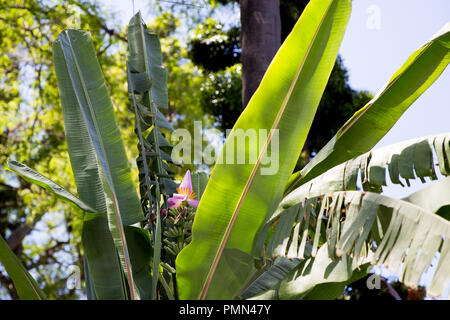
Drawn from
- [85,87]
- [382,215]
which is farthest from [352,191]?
[85,87]

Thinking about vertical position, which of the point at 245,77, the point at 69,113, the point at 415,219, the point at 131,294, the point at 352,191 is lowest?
the point at 131,294

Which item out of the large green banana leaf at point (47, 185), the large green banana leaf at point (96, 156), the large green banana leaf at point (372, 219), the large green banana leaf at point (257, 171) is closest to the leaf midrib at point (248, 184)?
the large green banana leaf at point (257, 171)

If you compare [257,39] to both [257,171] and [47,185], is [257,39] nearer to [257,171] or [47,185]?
[257,171]

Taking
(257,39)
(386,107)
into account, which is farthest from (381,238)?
(257,39)

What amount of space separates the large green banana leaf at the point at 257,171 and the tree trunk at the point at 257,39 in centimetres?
143

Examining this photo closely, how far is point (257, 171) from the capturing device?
203 centimetres

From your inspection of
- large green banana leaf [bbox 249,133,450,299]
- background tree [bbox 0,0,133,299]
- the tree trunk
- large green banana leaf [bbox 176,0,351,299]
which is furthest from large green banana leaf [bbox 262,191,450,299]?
background tree [bbox 0,0,133,299]

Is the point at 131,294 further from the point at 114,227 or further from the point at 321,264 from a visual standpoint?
the point at 321,264

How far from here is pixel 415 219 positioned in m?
1.65

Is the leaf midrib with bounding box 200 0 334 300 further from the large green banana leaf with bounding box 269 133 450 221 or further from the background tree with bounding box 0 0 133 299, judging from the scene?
the background tree with bounding box 0 0 133 299

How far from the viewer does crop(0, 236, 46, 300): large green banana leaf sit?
210 cm

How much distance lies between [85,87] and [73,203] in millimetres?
608

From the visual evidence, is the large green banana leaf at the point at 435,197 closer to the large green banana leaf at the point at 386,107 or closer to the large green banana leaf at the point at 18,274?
the large green banana leaf at the point at 386,107

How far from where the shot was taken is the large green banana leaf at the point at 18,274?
82.5 inches
